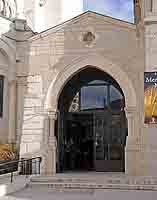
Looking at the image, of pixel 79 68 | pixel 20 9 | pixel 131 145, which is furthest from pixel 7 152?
pixel 20 9

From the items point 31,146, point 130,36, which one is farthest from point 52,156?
point 130,36

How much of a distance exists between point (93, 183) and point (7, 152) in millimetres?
5508

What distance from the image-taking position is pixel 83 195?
12.1 m

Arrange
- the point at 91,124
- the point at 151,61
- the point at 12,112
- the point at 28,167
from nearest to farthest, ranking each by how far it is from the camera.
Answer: the point at 151,61 → the point at 28,167 → the point at 91,124 → the point at 12,112

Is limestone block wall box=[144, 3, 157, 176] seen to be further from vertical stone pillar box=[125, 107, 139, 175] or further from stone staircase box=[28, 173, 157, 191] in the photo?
vertical stone pillar box=[125, 107, 139, 175]

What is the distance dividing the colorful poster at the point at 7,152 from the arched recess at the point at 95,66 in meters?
2.73

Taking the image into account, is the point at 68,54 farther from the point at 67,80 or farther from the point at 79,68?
the point at 67,80

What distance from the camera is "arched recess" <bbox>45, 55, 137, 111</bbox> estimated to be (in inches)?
641

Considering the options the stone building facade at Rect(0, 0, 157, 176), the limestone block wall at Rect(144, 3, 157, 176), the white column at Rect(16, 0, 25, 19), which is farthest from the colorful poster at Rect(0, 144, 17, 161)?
the white column at Rect(16, 0, 25, 19)

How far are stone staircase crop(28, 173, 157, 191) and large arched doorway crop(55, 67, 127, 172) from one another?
2.98 m

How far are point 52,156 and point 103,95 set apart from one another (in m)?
3.90

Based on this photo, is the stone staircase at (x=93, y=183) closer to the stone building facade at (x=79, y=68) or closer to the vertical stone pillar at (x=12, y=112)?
the stone building facade at (x=79, y=68)

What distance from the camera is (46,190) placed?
1303 cm

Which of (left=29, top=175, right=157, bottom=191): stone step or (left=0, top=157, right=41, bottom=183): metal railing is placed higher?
(left=0, top=157, right=41, bottom=183): metal railing
